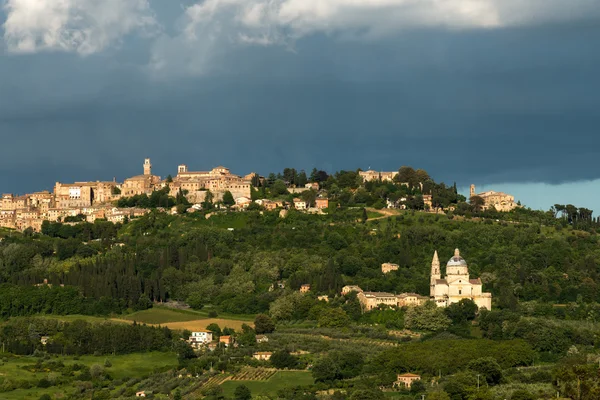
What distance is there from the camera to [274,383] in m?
67.0

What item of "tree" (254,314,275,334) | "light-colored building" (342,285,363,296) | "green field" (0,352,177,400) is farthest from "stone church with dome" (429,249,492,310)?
"green field" (0,352,177,400)

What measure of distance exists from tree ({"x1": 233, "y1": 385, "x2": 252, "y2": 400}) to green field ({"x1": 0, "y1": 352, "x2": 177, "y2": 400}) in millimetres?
9400

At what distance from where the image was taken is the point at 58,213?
4811 inches

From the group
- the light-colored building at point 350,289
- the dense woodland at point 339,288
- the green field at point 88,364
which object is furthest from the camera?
the light-colored building at point 350,289

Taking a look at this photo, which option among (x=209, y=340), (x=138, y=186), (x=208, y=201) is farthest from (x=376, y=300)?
(x=138, y=186)

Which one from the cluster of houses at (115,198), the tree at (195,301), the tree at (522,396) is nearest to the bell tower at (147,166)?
the cluster of houses at (115,198)

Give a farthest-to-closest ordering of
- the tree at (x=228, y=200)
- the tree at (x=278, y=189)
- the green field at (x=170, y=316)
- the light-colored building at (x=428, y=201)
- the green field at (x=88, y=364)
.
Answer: the tree at (x=278, y=189), the tree at (x=228, y=200), the light-colored building at (x=428, y=201), the green field at (x=170, y=316), the green field at (x=88, y=364)

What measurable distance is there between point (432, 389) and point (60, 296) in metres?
36.5

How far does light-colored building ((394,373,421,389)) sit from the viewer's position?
65.8 m

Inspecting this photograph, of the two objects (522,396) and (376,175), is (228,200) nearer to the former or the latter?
(376,175)

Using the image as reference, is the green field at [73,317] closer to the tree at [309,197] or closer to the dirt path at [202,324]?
the dirt path at [202,324]

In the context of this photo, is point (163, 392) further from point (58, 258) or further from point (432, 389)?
point (58, 258)

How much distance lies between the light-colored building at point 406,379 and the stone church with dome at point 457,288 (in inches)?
736

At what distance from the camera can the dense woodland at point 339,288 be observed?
68375 mm
